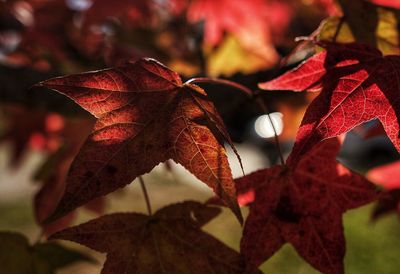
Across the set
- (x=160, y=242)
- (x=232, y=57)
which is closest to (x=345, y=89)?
(x=160, y=242)

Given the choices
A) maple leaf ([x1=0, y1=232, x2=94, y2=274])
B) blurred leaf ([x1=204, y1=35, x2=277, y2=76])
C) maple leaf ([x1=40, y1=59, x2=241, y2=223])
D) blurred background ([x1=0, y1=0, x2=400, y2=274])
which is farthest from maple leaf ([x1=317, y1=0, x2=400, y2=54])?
blurred leaf ([x1=204, y1=35, x2=277, y2=76])

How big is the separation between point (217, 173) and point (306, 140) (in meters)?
0.12

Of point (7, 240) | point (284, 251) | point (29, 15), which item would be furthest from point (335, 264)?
point (284, 251)

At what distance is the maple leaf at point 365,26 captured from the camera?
95cm

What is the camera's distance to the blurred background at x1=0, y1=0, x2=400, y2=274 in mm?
1260

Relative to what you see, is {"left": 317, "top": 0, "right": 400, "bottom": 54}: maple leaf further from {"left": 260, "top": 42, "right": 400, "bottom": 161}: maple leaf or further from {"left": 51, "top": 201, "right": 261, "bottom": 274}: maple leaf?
{"left": 51, "top": 201, "right": 261, "bottom": 274}: maple leaf

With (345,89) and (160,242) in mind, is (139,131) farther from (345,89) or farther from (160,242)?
(345,89)

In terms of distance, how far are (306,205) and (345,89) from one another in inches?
8.8

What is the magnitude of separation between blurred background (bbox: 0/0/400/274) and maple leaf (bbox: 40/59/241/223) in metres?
0.05

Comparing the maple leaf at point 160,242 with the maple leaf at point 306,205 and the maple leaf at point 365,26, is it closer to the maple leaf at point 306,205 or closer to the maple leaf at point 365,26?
the maple leaf at point 306,205

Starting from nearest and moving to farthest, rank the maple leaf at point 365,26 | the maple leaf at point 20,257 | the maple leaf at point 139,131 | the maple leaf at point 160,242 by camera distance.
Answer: the maple leaf at point 139,131
the maple leaf at point 160,242
the maple leaf at point 365,26
the maple leaf at point 20,257

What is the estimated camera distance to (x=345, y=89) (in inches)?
29.3

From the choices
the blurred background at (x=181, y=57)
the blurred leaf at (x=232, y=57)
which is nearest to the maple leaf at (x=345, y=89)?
the blurred background at (x=181, y=57)

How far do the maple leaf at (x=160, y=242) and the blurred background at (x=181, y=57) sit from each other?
10.2 inches
